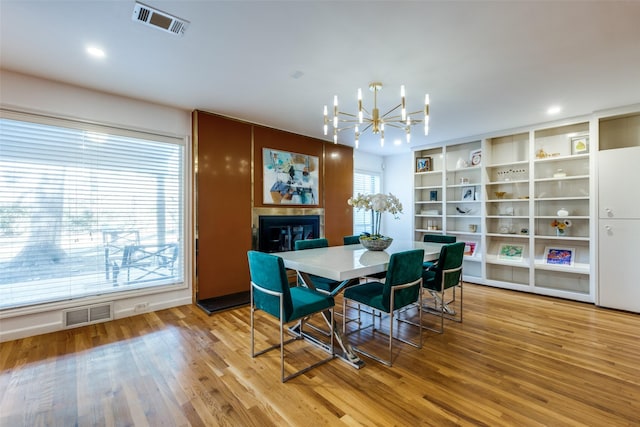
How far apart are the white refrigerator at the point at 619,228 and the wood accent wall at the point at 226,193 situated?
4.28 m

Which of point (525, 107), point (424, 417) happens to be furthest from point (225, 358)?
point (525, 107)

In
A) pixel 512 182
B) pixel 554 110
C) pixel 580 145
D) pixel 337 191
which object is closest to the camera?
pixel 554 110

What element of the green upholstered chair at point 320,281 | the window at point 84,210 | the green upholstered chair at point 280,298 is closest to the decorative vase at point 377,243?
the green upholstered chair at point 320,281

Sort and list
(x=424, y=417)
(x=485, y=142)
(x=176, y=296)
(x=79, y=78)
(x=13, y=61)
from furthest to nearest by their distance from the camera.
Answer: (x=485, y=142) < (x=176, y=296) < (x=79, y=78) < (x=13, y=61) < (x=424, y=417)

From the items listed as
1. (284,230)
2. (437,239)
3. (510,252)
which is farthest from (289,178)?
Answer: (510,252)

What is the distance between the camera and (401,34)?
6.99 ft

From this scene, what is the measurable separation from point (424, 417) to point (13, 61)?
4.33 meters

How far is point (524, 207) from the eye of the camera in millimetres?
4707

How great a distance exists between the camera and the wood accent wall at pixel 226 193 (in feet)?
12.5

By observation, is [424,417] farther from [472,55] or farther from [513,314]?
[472,55]

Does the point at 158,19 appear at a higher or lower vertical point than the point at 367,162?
higher

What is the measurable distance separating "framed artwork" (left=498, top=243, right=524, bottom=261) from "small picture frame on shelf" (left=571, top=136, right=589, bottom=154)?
1593 mm

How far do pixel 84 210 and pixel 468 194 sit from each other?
5.66 metres

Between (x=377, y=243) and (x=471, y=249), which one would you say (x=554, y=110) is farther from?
(x=377, y=243)
